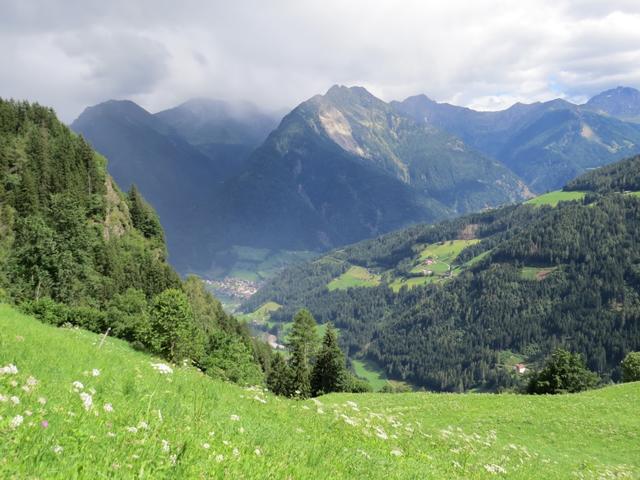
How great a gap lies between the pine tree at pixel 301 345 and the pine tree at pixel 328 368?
1.74 metres

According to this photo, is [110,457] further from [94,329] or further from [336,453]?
[94,329]

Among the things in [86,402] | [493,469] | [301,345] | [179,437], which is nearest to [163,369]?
[86,402]

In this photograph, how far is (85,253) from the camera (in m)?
74.6

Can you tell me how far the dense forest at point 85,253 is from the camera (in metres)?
58.9

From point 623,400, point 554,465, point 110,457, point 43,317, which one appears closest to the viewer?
point 110,457

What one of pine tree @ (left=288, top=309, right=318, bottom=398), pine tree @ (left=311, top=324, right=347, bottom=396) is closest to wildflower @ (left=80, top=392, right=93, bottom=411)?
pine tree @ (left=288, top=309, right=318, bottom=398)

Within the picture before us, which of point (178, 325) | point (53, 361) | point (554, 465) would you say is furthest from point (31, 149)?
point (554, 465)

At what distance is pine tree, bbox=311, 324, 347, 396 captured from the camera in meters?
77.1

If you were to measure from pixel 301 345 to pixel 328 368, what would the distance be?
6.38 meters

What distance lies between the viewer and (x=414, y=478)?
941 cm

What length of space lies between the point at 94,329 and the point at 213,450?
200ft

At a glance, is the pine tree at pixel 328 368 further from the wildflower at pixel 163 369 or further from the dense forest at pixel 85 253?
the wildflower at pixel 163 369

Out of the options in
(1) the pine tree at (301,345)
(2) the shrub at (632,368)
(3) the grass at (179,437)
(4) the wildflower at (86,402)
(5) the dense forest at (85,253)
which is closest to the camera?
(3) the grass at (179,437)

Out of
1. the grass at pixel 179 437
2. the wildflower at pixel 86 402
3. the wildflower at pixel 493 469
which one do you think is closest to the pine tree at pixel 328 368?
the grass at pixel 179 437
